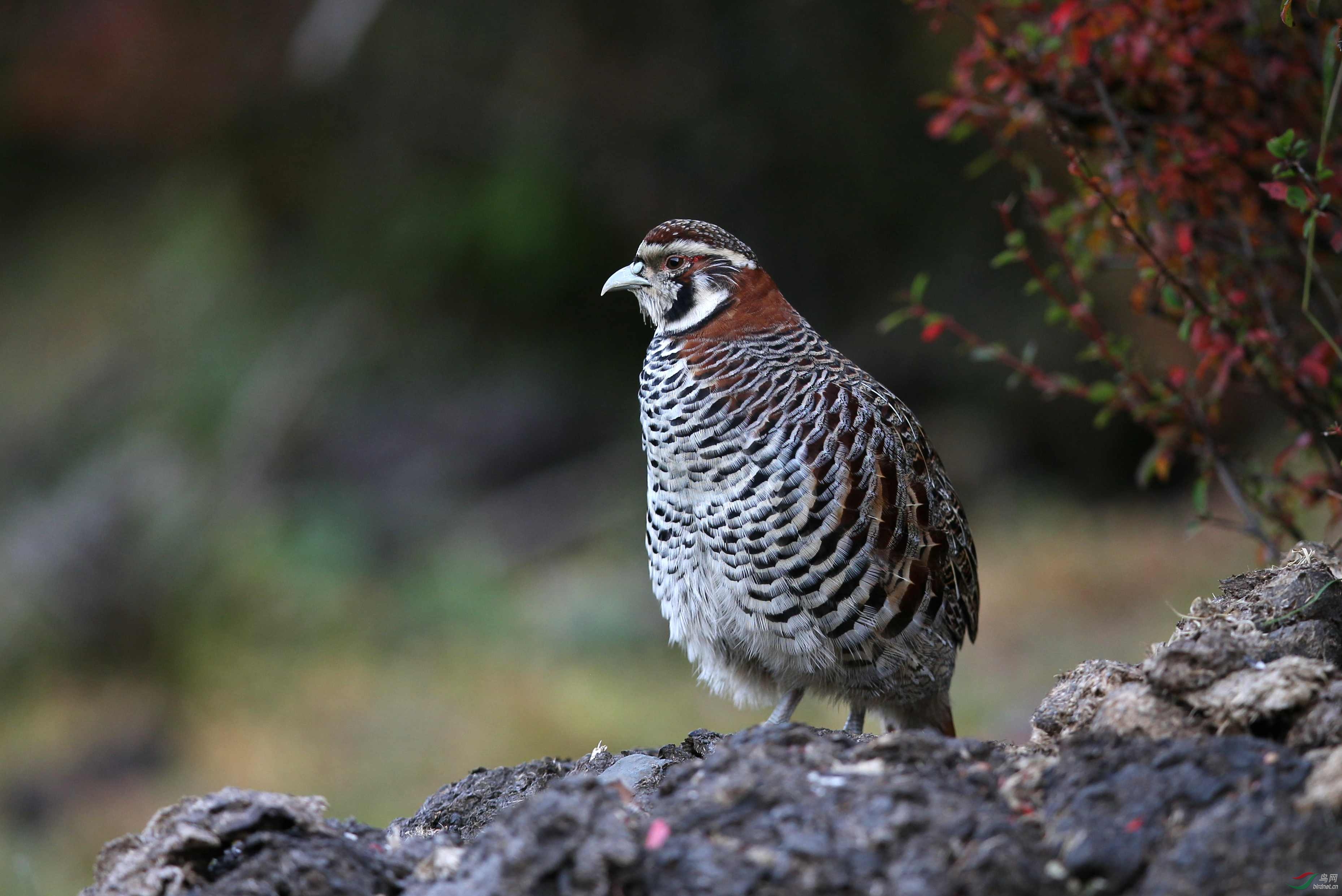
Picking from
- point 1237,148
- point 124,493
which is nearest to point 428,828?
point 1237,148

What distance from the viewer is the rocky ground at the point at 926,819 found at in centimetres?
186

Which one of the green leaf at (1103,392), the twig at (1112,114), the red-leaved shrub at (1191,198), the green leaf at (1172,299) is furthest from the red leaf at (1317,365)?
the twig at (1112,114)

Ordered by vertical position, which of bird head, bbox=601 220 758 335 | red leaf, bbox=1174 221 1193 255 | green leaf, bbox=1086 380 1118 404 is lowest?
green leaf, bbox=1086 380 1118 404

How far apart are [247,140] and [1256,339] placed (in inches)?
354

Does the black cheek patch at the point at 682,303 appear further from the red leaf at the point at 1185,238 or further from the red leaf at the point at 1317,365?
the red leaf at the point at 1317,365

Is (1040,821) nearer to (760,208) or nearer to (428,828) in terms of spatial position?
(428,828)

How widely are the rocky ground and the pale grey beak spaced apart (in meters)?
1.77

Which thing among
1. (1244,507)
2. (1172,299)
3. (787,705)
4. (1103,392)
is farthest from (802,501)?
(1244,507)

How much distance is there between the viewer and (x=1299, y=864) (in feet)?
5.87

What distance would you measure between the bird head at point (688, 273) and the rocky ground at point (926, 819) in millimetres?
1637

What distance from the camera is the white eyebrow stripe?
3814mm

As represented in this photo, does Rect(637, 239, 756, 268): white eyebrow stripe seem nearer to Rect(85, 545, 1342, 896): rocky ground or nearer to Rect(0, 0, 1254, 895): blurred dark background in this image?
Rect(85, 545, 1342, 896): rocky ground

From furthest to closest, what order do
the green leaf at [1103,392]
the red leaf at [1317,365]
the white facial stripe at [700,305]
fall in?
the white facial stripe at [700,305]
the green leaf at [1103,392]
the red leaf at [1317,365]

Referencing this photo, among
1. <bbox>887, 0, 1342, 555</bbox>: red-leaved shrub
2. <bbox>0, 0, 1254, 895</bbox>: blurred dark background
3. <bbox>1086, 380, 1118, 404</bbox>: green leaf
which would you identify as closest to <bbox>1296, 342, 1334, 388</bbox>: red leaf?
<bbox>887, 0, 1342, 555</bbox>: red-leaved shrub
